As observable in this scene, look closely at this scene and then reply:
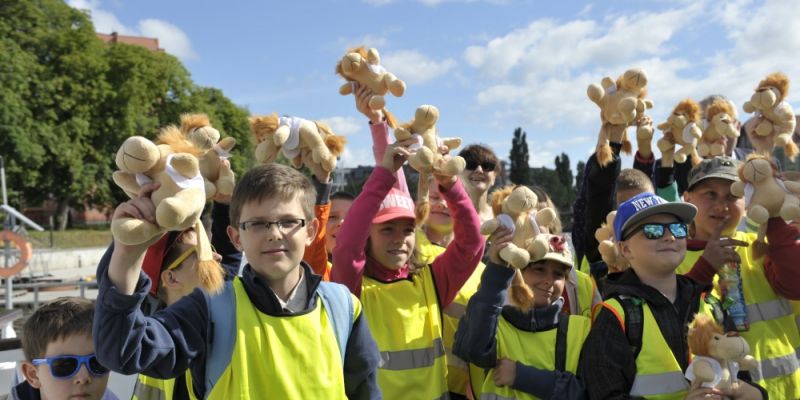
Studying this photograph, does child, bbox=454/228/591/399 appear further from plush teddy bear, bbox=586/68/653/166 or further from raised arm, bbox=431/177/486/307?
plush teddy bear, bbox=586/68/653/166

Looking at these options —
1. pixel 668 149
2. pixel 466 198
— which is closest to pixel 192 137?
pixel 466 198

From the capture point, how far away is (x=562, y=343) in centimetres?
281

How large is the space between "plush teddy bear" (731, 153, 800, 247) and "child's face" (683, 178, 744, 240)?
319 millimetres

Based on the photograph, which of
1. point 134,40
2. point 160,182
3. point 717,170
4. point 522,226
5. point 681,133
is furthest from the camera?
point 134,40

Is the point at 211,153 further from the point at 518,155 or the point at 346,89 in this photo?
the point at 518,155

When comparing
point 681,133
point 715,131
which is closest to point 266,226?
point 681,133

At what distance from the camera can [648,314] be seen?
257 cm

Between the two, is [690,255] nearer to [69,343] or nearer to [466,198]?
[466,198]

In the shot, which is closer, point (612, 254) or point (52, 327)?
point (52, 327)

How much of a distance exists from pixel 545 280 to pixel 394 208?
78cm

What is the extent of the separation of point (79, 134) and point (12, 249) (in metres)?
19.6

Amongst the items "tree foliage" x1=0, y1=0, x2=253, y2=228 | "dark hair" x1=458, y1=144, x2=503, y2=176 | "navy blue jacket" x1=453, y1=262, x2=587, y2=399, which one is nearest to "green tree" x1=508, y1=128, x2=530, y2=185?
"tree foliage" x1=0, y1=0, x2=253, y2=228

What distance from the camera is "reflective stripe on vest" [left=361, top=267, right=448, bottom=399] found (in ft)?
9.49

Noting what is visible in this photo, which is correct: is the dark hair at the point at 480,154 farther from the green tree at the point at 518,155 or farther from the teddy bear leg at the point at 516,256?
the green tree at the point at 518,155
